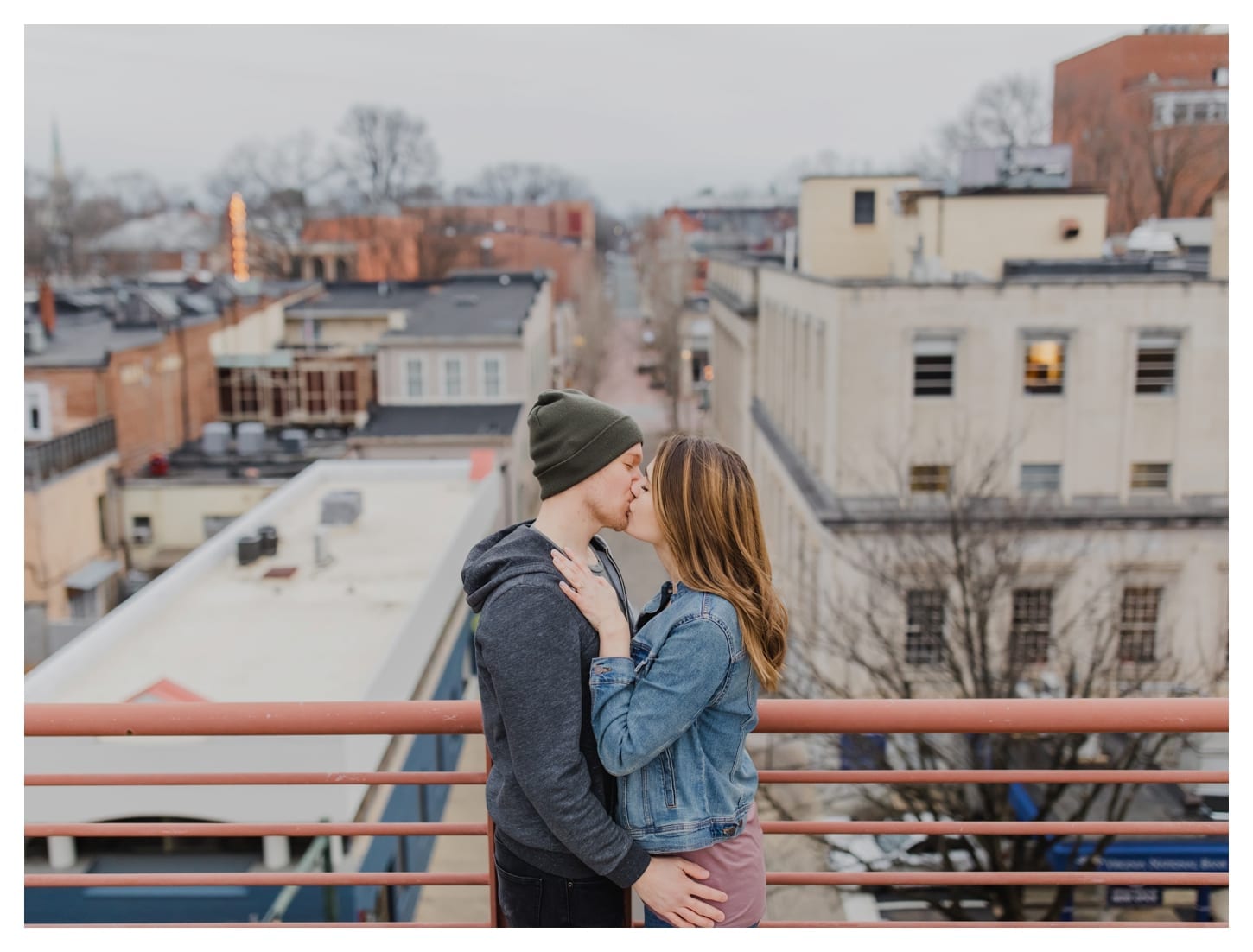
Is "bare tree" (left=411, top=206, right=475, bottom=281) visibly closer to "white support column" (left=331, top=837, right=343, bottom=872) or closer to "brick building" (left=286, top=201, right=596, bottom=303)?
"brick building" (left=286, top=201, right=596, bottom=303)

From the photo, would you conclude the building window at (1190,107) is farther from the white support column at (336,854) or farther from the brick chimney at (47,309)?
the white support column at (336,854)

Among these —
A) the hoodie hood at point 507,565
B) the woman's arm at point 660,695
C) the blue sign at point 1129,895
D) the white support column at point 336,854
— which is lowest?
the blue sign at point 1129,895

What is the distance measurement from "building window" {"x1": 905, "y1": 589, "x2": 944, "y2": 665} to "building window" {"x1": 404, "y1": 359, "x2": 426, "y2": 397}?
64.8 feet

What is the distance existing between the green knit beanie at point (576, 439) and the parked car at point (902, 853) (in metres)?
11.2

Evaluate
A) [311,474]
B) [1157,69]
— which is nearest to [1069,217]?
[1157,69]

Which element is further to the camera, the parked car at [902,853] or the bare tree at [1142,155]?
the bare tree at [1142,155]

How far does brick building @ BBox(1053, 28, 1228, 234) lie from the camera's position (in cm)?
3308

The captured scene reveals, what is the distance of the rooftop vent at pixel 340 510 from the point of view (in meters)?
21.9

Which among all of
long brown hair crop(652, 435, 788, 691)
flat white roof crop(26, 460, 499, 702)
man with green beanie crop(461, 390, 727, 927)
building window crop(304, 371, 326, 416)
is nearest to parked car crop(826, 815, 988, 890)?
flat white roof crop(26, 460, 499, 702)

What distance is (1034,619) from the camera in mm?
20203

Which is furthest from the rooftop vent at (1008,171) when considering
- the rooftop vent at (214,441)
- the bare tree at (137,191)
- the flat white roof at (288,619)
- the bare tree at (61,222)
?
the bare tree at (137,191)

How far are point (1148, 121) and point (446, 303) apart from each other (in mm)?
25203

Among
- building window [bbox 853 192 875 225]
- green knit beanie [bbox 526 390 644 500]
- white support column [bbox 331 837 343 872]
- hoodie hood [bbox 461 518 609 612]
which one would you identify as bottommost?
white support column [bbox 331 837 343 872]

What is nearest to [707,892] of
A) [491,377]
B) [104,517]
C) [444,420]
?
[104,517]
